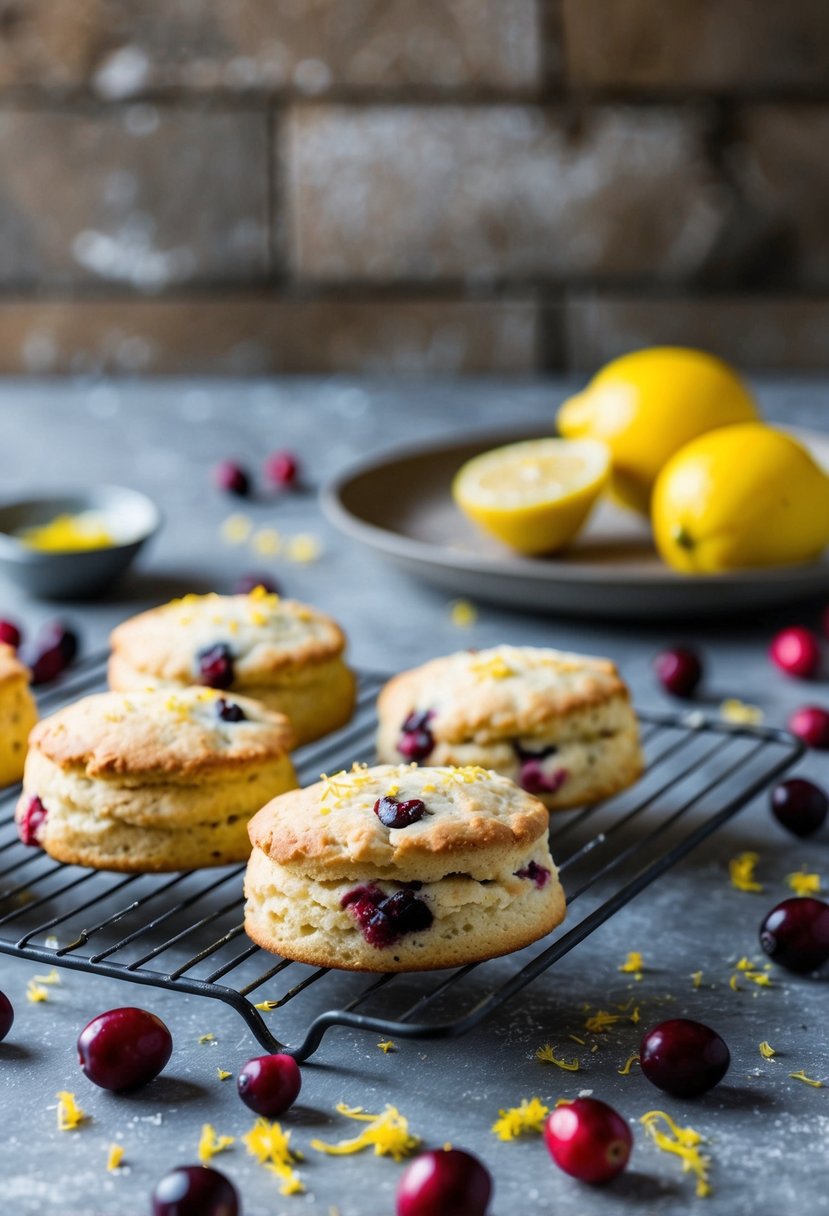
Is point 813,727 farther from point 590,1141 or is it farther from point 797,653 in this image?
point 590,1141

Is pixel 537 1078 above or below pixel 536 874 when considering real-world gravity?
below

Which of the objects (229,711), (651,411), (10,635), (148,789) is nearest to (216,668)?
(229,711)

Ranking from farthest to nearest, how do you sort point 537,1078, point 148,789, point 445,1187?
point 148,789 → point 537,1078 → point 445,1187

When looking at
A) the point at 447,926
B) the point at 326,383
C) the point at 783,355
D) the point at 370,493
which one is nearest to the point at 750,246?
the point at 783,355

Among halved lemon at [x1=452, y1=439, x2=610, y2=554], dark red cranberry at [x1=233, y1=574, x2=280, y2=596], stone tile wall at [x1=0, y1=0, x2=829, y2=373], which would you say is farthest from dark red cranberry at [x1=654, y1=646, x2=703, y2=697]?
stone tile wall at [x1=0, y1=0, x2=829, y2=373]

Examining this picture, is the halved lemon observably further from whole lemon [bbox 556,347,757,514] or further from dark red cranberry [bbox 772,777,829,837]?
dark red cranberry [bbox 772,777,829,837]

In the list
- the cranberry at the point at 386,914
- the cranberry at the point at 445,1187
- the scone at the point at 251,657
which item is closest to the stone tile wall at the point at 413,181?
the scone at the point at 251,657
